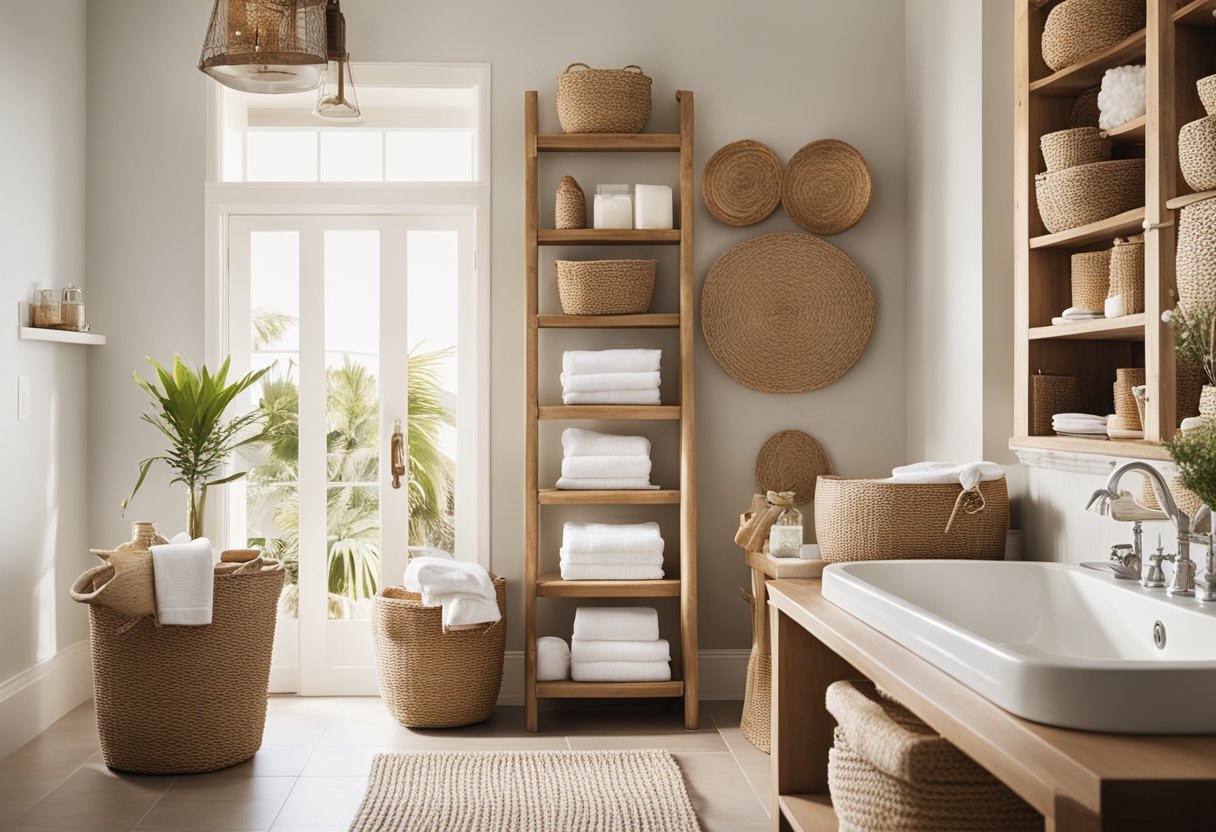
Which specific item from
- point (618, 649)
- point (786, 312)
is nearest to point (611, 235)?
point (786, 312)

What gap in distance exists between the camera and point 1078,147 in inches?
104

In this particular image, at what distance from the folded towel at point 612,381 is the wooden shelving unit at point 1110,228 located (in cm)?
119

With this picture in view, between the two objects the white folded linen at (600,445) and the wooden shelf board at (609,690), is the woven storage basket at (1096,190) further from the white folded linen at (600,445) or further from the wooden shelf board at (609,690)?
the wooden shelf board at (609,690)

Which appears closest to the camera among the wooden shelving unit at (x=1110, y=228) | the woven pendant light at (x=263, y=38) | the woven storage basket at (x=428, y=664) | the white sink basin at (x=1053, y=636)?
the white sink basin at (x=1053, y=636)

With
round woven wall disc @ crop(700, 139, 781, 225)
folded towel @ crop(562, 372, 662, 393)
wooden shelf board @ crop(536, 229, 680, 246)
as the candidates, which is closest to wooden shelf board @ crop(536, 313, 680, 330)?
folded towel @ crop(562, 372, 662, 393)

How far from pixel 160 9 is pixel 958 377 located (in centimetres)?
305


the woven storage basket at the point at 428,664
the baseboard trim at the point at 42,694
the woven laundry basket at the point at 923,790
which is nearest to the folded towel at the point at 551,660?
the woven storage basket at the point at 428,664

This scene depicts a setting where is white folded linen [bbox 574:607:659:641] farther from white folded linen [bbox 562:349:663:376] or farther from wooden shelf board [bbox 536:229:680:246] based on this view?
wooden shelf board [bbox 536:229:680:246]

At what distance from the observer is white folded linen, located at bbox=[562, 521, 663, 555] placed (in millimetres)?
3578

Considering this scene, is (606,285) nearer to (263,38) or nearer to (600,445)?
(600,445)

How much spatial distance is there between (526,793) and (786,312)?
1.88 m

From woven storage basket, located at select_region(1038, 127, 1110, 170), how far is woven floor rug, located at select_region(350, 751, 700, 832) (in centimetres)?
191

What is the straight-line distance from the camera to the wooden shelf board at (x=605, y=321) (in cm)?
361

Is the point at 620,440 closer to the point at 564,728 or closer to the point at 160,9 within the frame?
the point at 564,728
